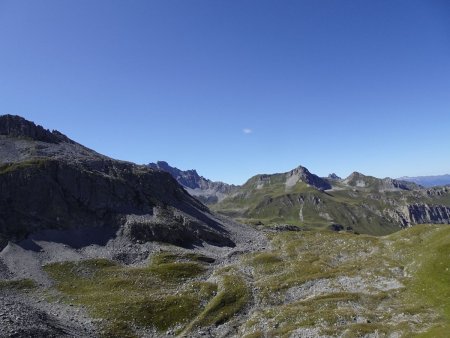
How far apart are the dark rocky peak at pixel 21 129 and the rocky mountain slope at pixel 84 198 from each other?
1.83ft

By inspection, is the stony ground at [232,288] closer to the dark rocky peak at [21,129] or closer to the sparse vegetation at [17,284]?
the sparse vegetation at [17,284]

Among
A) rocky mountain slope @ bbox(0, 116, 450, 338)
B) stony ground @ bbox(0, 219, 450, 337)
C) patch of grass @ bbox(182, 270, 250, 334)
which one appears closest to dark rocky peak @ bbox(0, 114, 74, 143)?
rocky mountain slope @ bbox(0, 116, 450, 338)

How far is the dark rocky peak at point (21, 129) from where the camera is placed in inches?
6137

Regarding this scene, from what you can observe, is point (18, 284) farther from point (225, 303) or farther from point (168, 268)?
point (225, 303)

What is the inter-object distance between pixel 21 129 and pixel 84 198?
181 feet

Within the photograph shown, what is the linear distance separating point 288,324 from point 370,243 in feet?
161

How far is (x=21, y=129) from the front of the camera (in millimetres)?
157500

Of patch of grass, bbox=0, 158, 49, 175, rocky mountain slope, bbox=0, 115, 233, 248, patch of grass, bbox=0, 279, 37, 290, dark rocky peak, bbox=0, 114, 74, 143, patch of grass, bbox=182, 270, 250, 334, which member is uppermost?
dark rocky peak, bbox=0, 114, 74, 143

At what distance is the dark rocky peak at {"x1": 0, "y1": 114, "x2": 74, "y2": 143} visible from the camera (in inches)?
6137

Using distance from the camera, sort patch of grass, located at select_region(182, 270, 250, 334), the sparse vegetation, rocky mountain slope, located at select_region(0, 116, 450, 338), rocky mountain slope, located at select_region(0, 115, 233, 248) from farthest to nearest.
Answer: rocky mountain slope, located at select_region(0, 115, 233, 248), the sparse vegetation, patch of grass, located at select_region(182, 270, 250, 334), rocky mountain slope, located at select_region(0, 116, 450, 338)

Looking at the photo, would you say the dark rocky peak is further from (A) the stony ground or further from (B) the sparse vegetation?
(B) the sparse vegetation

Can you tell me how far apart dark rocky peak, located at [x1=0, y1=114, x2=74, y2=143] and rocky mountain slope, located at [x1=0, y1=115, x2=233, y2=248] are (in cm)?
56

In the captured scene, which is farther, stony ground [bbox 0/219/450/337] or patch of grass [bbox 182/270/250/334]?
patch of grass [bbox 182/270/250/334]

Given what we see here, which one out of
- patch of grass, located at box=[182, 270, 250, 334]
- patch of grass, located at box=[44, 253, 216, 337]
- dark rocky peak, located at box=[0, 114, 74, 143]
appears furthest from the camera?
dark rocky peak, located at box=[0, 114, 74, 143]
